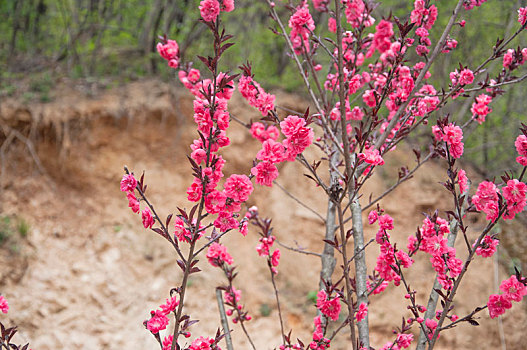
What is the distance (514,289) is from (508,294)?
3 cm

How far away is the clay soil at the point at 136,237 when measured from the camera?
3617mm

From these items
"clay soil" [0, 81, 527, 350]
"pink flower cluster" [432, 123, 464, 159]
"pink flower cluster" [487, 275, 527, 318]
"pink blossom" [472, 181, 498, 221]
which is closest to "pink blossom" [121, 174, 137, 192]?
"pink flower cluster" [432, 123, 464, 159]

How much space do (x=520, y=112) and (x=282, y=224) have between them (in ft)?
10.1

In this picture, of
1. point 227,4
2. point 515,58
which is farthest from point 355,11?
point 227,4

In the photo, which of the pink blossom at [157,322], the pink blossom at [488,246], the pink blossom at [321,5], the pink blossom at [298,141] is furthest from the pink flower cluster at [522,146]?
the pink blossom at [157,322]

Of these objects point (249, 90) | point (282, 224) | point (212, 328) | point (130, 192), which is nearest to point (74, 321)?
point (212, 328)

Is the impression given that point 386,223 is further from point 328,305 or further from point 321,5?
point 321,5

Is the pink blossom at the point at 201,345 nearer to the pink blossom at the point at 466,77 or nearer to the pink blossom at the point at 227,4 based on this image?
the pink blossom at the point at 227,4

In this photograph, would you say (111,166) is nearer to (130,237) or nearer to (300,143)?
(130,237)

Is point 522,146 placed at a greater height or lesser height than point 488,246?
greater

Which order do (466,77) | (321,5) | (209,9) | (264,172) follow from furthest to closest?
(321,5) < (466,77) < (264,172) < (209,9)

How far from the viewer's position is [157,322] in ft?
4.72

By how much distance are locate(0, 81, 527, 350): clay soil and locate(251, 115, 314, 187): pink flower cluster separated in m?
2.73

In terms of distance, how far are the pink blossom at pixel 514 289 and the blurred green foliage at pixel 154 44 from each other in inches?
125
